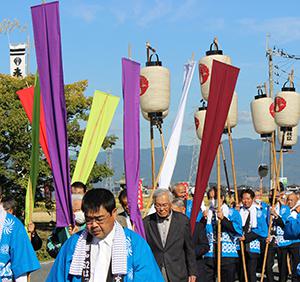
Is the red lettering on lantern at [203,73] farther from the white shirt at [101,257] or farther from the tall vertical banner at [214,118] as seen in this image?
the white shirt at [101,257]

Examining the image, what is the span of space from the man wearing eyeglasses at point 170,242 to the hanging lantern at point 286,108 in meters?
5.47

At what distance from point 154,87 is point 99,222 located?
580 centimetres

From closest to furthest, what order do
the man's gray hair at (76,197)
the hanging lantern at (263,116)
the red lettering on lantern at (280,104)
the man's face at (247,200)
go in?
the man's gray hair at (76,197) → the man's face at (247,200) → the red lettering on lantern at (280,104) → the hanging lantern at (263,116)

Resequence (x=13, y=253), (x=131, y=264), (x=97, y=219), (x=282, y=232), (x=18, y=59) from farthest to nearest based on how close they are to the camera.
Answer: (x=18, y=59) < (x=282, y=232) < (x=13, y=253) < (x=131, y=264) < (x=97, y=219)

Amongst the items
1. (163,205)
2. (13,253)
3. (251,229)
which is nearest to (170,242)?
(163,205)

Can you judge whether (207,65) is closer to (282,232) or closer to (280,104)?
(280,104)

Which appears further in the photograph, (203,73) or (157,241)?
(203,73)

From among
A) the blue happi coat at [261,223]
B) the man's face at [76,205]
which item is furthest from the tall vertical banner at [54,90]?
the blue happi coat at [261,223]

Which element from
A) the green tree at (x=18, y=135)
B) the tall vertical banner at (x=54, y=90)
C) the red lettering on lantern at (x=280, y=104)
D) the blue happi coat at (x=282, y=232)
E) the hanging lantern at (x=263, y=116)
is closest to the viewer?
the tall vertical banner at (x=54, y=90)

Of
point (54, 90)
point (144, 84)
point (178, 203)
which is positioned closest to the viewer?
point (54, 90)

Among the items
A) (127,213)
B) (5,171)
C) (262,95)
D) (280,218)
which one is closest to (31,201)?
(127,213)

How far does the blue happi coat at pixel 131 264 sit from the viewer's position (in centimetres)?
425

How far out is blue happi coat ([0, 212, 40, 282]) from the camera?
5.36 m

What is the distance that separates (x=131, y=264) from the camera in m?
4.27
